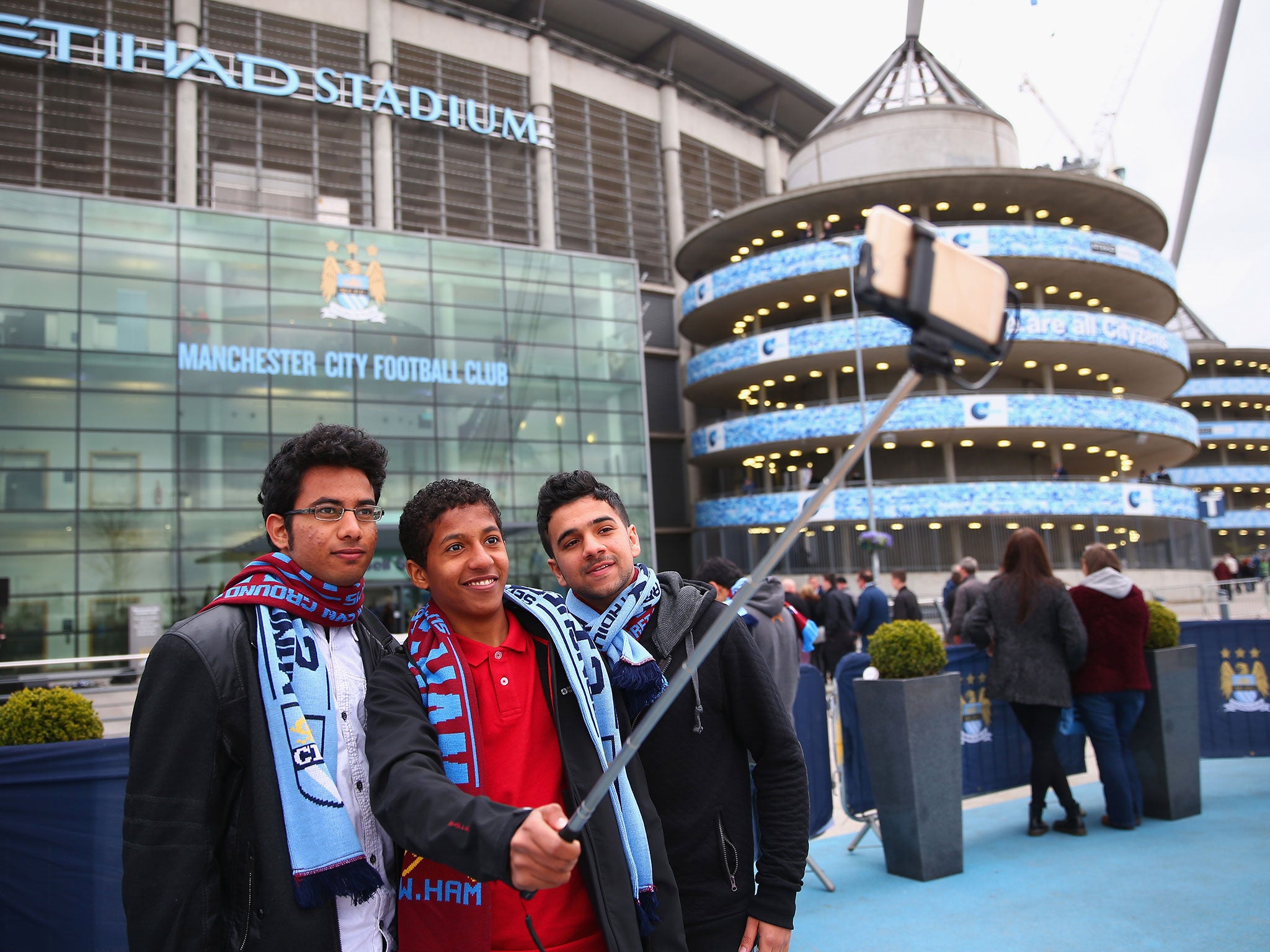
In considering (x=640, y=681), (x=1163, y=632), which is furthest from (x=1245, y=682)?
(x=640, y=681)

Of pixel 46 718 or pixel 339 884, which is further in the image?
pixel 46 718

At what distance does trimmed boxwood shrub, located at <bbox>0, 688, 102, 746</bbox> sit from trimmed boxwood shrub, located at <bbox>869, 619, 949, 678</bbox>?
4478 mm

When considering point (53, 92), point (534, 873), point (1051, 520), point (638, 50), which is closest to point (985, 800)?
point (534, 873)

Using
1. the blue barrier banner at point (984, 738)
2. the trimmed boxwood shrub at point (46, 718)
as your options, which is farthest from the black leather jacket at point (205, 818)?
the blue barrier banner at point (984, 738)

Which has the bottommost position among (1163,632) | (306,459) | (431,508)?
(1163,632)

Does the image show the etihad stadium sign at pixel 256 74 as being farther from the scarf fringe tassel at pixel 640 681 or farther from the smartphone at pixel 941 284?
the smartphone at pixel 941 284

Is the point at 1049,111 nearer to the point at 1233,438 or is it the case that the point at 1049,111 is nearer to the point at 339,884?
the point at 1233,438

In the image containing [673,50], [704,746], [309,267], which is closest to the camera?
[704,746]

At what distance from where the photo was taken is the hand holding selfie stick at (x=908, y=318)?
5.01 ft

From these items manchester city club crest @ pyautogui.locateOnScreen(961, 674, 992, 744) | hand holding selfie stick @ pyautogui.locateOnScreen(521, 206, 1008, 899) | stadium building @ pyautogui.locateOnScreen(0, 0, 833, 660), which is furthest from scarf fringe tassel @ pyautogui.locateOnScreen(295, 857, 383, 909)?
stadium building @ pyautogui.locateOnScreen(0, 0, 833, 660)

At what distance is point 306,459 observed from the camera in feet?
8.15

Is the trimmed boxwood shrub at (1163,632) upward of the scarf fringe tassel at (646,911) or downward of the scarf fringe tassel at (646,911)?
upward

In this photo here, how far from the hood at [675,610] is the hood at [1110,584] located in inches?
186

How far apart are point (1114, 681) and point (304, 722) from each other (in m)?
6.00
